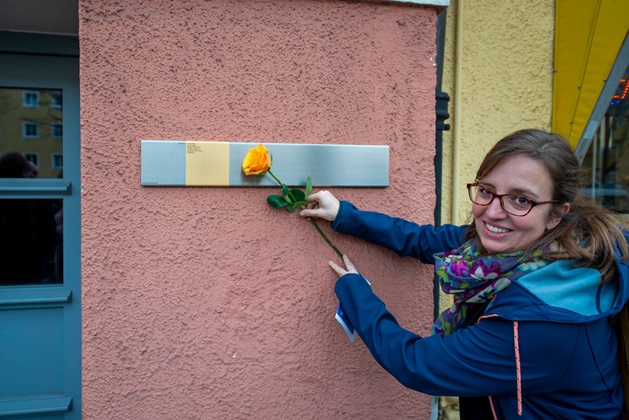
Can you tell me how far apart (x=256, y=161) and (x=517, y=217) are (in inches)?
33.5

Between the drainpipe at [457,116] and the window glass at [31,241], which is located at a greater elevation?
the drainpipe at [457,116]

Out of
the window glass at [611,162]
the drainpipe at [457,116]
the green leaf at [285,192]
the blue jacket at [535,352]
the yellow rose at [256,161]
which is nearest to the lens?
the blue jacket at [535,352]

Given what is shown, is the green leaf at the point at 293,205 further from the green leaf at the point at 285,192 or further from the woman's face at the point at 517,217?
the woman's face at the point at 517,217

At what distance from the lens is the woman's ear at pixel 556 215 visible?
1354 millimetres

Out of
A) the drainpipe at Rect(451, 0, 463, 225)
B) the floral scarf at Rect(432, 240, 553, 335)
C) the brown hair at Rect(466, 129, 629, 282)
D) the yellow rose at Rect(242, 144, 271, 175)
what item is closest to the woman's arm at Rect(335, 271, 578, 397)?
the floral scarf at Rect(432, 240, 553, 335)

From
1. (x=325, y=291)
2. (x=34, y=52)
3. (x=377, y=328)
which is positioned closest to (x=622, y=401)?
(x=377, y=328)

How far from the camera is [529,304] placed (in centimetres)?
122

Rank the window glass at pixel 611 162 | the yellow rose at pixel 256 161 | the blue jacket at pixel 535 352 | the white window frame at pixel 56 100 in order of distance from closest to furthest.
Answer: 1. the blue jacket at pixel 535 352
2. the yellow rose at pixel 256 161
3. the white window frame at pixel 56 100
4. the window glass at pixel 611 162

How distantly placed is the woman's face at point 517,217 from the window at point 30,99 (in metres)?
1.92

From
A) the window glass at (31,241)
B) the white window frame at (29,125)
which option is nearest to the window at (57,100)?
the white window frame at (29,125)

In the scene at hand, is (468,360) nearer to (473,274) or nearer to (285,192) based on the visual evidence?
(473,274)

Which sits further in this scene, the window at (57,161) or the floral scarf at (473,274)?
the window at (57,161)

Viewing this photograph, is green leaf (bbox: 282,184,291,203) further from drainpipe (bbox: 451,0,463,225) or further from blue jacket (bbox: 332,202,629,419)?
drainpipe (bbox: 451,0,463,225)

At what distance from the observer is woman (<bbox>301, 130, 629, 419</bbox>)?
1.22m
